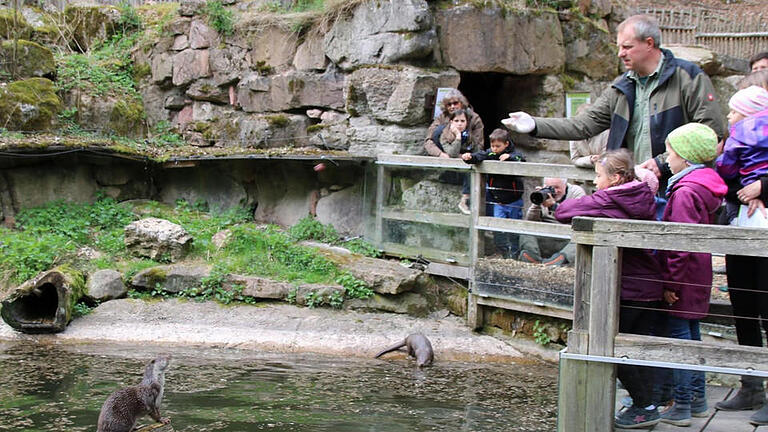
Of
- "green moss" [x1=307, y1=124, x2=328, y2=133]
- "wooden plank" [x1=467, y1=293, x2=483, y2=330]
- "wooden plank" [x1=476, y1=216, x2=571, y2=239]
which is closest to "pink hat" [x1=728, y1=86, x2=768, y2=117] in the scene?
"wooden plank" [x1=476, y1=216, x2=571, y2=239]

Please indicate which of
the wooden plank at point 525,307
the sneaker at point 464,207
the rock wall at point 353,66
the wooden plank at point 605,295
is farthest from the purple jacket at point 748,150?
the rock wall at point 353,66

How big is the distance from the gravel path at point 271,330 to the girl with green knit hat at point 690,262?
3.65m

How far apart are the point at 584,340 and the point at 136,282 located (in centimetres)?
630

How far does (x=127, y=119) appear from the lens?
12422mm

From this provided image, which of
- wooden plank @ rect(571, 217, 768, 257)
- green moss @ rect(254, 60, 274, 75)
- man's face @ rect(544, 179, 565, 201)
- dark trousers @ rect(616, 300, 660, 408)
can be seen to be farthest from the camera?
green moss @ rect(254, 60, 274, 75)

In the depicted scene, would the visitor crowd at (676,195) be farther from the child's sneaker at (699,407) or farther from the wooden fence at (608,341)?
the wooden fence at (608,341)

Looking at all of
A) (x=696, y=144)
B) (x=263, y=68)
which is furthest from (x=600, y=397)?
(x=263, y=68)

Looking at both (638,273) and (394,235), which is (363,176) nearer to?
(394,235)

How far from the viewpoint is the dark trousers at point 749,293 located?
4.61 metres

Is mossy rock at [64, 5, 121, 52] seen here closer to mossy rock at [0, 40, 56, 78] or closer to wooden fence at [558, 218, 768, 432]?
mossy rock at [0, 40, 56, 78]

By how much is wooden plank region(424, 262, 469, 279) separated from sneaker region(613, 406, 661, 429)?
14.7 feet

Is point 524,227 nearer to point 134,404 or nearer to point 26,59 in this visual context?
point 134,404

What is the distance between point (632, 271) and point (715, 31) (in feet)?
49.3

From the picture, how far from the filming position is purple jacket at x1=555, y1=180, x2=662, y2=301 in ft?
14.9
